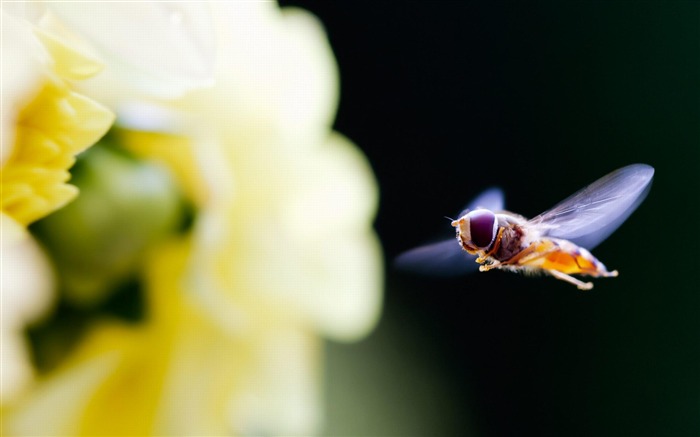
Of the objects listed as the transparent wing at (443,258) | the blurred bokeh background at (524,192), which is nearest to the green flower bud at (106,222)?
the transparent wing at (443,258)

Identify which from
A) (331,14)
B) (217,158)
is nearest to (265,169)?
(217,158)

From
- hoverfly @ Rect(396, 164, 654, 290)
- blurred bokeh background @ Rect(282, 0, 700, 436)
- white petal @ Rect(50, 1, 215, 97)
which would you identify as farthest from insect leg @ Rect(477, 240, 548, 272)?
blurred bokeh background @ Rect(282, 0, 700, 436)

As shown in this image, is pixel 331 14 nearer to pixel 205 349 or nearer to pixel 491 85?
pixel 491 85

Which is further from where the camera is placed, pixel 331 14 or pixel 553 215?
pixel 331 14

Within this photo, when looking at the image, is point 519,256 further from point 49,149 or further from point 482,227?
point 49,149

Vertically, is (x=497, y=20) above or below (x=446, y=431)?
above

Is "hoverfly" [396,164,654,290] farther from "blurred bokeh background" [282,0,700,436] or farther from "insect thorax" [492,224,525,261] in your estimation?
"blurred bokeh background" [282,0,700,436]

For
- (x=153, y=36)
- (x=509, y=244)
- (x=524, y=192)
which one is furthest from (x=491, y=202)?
(x=524, y=192)
